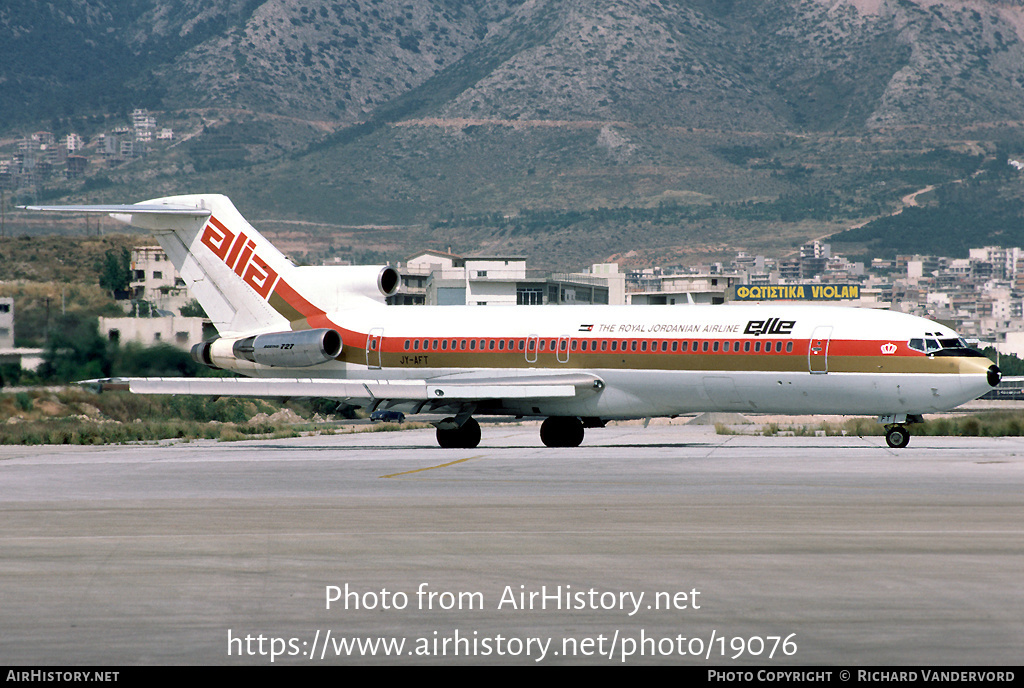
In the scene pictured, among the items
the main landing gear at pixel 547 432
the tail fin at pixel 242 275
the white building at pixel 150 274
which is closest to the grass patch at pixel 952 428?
the main landing gear at pixel 547 432

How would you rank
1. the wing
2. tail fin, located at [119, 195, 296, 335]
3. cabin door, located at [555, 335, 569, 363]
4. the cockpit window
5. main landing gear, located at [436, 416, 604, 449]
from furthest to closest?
tail fin, located at [119, 195, 296, 335], main landing gear, located at [436, 416, 604, 449], cabin door, located at [555, 335, 569, 363], the wing, the cockpit window

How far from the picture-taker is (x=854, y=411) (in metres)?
32.6

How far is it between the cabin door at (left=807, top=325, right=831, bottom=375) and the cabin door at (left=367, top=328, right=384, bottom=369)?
43.7 feet

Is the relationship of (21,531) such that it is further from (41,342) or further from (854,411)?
(41,342)

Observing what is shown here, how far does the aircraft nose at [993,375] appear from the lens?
31019 millimetres

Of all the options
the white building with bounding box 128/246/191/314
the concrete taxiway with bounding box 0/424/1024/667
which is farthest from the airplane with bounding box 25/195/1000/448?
the white building with bounding box 128/246/191/314

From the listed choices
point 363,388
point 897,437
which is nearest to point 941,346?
point 897,437

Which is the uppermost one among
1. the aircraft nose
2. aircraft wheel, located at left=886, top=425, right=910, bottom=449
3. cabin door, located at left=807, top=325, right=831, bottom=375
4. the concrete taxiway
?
cabin door, located at left=807, top=325, right=831, bottom=375

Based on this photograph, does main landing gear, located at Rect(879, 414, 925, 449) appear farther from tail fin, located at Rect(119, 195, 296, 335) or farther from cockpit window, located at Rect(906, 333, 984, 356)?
tail fin, located at Rect(119, 195, 296, 335)

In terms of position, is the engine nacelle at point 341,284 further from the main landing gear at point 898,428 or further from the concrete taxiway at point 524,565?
the main landing gear at point 898,428

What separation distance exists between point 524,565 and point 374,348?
80.0 feet

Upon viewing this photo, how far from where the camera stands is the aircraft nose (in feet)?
102
